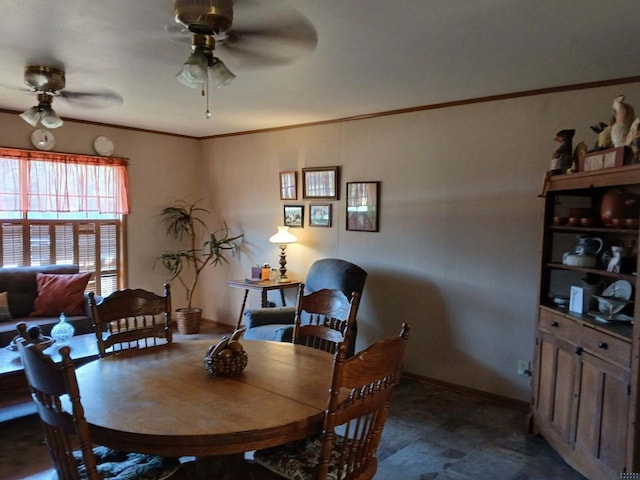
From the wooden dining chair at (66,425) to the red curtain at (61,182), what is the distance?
3701 millimetres

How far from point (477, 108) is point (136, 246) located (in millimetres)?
4121

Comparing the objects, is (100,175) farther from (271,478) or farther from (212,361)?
(271,478)

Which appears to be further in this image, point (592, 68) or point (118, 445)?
point (592, 68)

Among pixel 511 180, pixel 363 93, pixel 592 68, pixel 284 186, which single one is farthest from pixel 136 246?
pixel 592 68

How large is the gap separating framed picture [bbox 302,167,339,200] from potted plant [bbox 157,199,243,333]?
1.27 metres

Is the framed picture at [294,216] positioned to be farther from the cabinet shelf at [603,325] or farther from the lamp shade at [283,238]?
the cabinet shelf at [603,325]

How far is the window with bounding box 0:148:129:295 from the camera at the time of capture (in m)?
4.66

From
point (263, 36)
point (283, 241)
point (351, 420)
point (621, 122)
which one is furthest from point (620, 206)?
point (283, 241)

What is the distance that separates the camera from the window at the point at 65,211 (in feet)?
15.3

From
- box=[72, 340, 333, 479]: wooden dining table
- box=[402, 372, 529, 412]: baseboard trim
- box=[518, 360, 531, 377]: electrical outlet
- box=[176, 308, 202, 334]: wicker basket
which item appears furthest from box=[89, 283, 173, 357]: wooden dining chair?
box=[176, 308, 202, 334]: wicker basket

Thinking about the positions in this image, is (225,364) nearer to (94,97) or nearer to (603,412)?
(603,412)

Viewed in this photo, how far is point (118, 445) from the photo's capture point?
1.47 m

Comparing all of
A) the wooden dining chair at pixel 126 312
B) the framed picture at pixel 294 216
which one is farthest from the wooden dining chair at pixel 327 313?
the framed picture at pixel 294 216

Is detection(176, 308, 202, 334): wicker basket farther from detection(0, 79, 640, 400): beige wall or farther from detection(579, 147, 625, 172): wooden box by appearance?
detection(579, 147, 625, 172): wooden box
